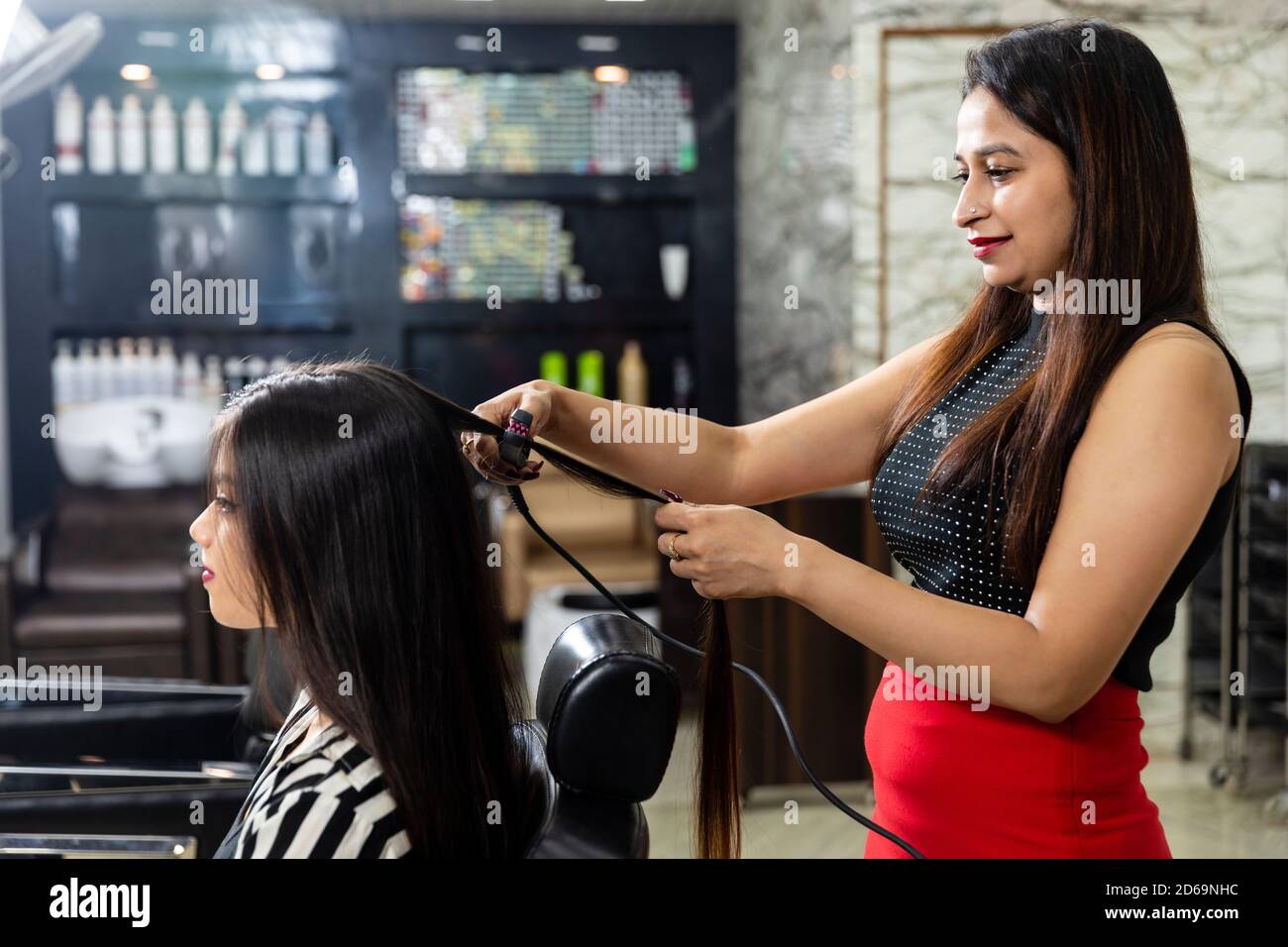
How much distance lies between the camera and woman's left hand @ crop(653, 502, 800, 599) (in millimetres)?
1142

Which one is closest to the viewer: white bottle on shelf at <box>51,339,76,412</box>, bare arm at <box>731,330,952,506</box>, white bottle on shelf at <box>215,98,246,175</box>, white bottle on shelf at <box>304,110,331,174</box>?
bare arm at <box>731,330,952,506</box>

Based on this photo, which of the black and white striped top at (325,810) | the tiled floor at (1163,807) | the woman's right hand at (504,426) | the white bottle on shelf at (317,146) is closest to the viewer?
the black and white striped top at (325,810)

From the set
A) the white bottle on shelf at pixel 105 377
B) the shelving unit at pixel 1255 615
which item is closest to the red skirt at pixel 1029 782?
the shelving unit at pixel 1255 615

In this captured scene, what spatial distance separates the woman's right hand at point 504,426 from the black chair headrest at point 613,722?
0.29 metres

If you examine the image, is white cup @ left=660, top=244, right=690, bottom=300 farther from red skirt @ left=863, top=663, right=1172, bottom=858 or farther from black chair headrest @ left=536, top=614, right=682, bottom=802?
black chair headrest @ left=536, top=614, right=682, bottom=802

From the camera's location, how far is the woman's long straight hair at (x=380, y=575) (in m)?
1.11

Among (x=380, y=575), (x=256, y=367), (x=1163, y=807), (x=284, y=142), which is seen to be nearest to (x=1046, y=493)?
(x=380, y=575)

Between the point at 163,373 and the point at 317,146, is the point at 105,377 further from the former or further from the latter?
the point at 317,146

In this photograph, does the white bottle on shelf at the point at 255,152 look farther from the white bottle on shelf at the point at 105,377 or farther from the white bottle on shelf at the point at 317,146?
the white bottle on shelf at the point at 105,377

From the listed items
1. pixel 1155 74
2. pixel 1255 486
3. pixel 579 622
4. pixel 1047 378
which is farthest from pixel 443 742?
pixel 1255 486

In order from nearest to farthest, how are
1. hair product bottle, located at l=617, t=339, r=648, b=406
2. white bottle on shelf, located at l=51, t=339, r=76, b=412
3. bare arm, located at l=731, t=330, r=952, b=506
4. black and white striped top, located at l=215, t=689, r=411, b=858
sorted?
black and white striped top, located at l=215, t=689, r=411, b=858
bare arm, located at l=731, t=330, r=952, b=506
white bottle on shelf, located at l=51, t=339, r=76, b=412
hair product bottle, located at l=617, t=339, r=648, b=406

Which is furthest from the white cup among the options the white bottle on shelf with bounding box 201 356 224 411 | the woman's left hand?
the woman's left hand

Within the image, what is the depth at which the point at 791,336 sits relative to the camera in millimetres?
4508

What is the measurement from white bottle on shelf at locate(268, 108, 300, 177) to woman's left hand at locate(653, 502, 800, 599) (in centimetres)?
444
